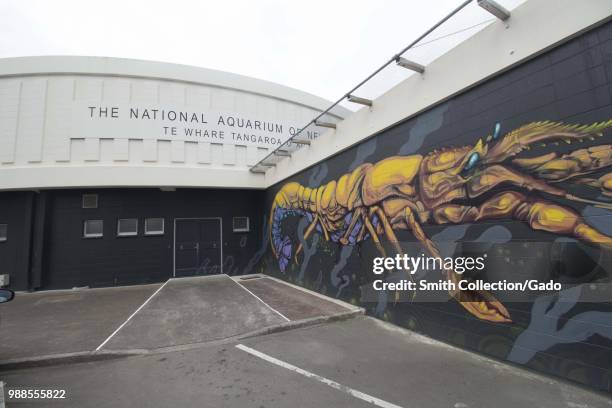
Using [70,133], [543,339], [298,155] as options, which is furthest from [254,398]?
[70,133]

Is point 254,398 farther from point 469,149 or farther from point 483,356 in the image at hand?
point 469,149

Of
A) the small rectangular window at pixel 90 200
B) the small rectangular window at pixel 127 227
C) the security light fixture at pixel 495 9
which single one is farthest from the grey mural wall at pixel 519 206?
the small rectangular window at pixel 90 200

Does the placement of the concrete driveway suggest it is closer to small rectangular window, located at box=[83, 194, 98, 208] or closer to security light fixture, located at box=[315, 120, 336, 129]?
small rectangular window, located at box=[83, 194, 98, 208]

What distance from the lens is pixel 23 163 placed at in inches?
434

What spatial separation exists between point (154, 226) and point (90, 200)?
8.39 ft

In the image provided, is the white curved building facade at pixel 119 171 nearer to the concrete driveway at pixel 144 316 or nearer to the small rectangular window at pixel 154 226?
the small rectangular window at pixel 154 226

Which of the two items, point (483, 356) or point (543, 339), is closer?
point (543, 339)

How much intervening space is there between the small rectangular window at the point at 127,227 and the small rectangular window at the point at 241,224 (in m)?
3.97

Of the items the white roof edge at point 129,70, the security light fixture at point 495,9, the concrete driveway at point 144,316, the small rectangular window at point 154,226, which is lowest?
the concrete driveway at point 144,316

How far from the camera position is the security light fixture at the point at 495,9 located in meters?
3.87

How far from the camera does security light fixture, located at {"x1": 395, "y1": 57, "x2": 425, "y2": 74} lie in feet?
16.9

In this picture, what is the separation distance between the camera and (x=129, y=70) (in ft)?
39.5

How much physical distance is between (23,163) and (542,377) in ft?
51.4

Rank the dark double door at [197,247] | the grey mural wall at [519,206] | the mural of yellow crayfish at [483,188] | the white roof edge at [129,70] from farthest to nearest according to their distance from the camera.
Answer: the dark double door at [197,247], the white roof edge at [129,70], the mural of yellow crayfish at [483,188], the grey mural wall at [519,206]
